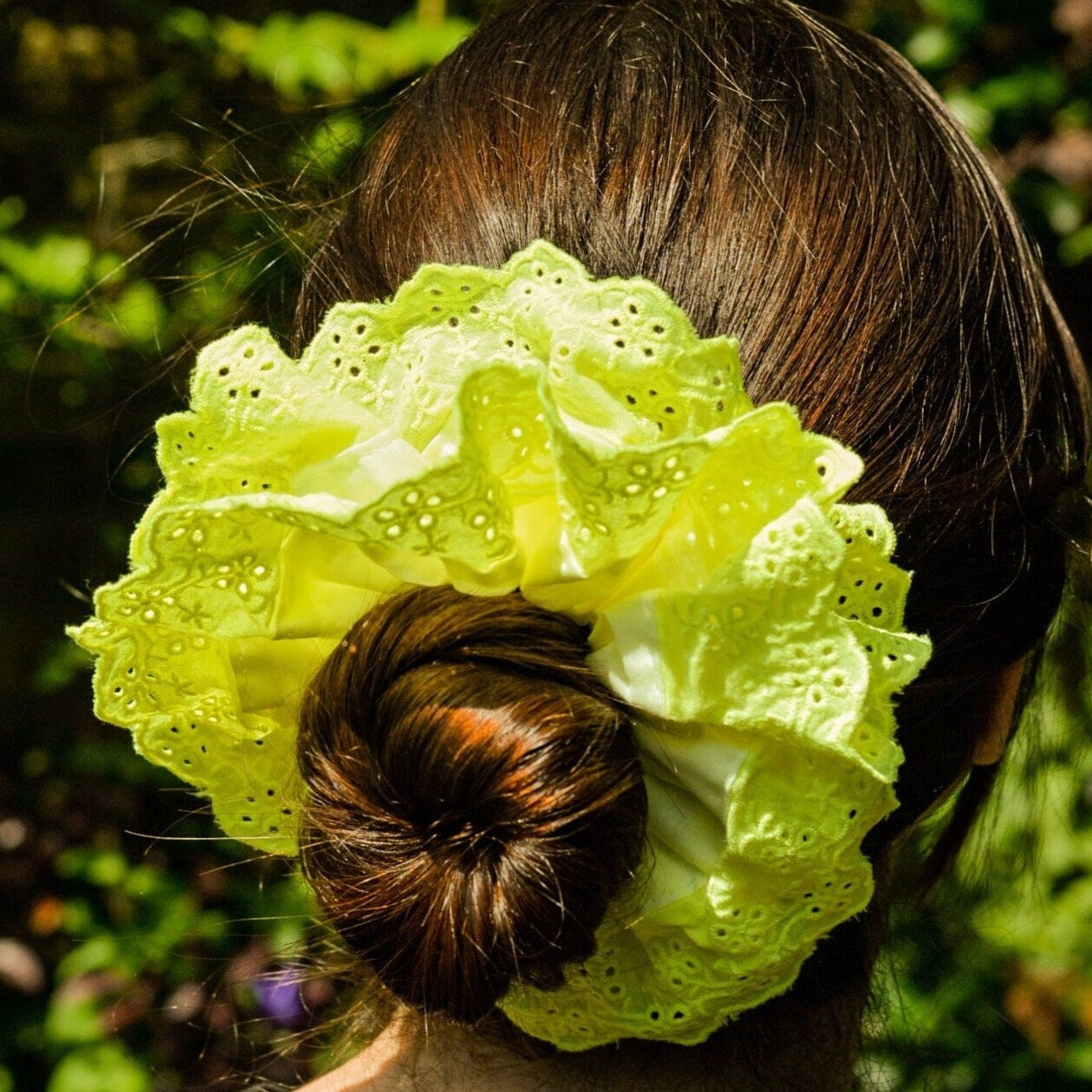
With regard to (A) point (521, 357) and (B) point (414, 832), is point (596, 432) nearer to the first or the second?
(A) point (521, 357)

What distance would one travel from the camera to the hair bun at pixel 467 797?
932 mm

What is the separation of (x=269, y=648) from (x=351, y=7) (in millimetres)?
2092

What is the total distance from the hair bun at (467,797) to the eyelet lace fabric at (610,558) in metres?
0.04

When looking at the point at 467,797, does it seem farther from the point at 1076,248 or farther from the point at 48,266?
the point at 1076,248

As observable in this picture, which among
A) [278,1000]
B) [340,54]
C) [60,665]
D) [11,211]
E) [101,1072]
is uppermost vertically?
[340,54]

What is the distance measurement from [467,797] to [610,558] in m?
0.20

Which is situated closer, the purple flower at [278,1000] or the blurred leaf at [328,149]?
the blurred leaf at [328,149]

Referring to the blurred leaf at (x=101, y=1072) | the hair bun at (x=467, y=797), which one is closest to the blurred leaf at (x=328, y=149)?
the hair bun at (x=467, y=797)

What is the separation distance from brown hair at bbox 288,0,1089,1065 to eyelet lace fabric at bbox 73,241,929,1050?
0.13m

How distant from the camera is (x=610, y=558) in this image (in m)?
0.96

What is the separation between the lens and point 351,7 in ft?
9.20

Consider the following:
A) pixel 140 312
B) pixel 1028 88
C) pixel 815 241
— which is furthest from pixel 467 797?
pixel 1028 88

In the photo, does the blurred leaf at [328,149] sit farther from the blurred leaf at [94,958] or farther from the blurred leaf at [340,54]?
the blurred leaf at [94,958]

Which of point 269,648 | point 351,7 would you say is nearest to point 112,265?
point 351,7
